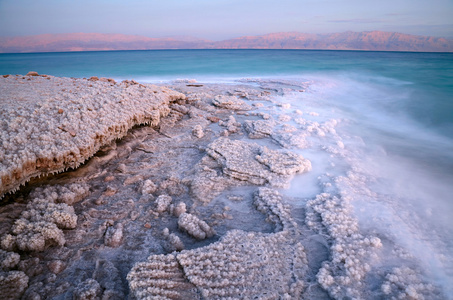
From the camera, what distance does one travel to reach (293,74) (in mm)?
15391

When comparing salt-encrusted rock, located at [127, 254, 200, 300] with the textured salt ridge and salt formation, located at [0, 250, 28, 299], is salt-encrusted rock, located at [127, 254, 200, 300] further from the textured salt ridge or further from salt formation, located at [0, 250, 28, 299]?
the textured salt ridge

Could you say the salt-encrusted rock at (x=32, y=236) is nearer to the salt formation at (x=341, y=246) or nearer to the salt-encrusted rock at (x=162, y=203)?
the salt-encrusted rock at (x=162, y=203)

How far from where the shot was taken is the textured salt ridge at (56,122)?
2559mm

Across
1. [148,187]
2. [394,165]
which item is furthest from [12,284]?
[394,165]

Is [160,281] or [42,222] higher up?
[42,222]

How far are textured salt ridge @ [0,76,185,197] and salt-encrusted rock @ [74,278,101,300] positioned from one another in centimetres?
124

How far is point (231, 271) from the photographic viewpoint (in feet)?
6.53

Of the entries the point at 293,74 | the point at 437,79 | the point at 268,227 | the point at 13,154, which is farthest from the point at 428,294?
the point at 293,74

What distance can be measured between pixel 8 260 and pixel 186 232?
4.40 feet

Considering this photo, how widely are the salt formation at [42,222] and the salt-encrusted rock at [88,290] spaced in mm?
561

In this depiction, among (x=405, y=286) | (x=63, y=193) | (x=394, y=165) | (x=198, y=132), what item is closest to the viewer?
(x=405, y=286)

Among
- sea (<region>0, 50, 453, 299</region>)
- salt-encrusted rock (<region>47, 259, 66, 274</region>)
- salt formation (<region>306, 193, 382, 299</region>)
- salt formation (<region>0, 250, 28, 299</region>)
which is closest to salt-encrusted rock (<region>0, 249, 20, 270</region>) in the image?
salt formation (<region>0, 250, 28, 299</region>)

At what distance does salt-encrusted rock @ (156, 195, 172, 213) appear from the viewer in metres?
2.79

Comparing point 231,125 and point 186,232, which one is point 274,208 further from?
point 231,125
